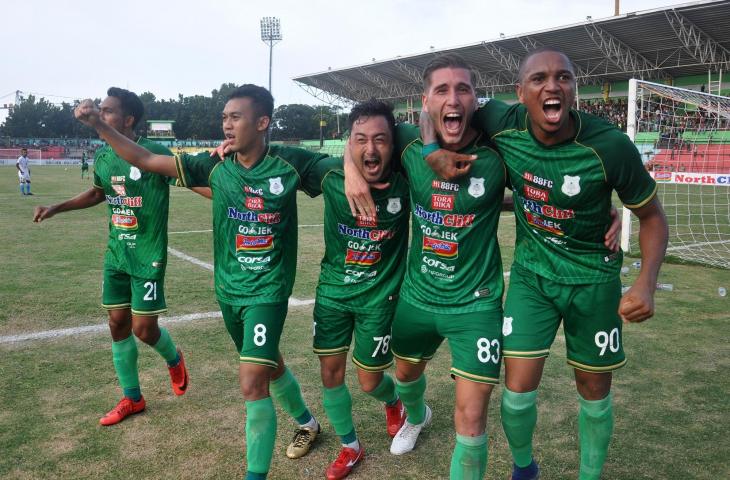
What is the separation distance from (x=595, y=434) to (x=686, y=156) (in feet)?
53.8

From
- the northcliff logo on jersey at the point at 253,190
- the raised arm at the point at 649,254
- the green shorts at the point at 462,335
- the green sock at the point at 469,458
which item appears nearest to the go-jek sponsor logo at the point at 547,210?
the raised arm at the point at 649,254

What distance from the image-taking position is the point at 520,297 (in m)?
3.30

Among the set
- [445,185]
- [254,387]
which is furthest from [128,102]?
[445,185]

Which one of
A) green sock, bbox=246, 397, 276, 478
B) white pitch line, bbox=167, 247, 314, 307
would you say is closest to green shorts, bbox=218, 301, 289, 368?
green sock, bbox=246, 397, 276, 478

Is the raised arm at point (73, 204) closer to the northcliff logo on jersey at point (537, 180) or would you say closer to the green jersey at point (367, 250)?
the green jersey at point (367, 250)

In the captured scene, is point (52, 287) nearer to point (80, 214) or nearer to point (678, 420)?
point (678, 420)

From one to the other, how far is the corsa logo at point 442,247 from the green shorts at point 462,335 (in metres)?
0.32

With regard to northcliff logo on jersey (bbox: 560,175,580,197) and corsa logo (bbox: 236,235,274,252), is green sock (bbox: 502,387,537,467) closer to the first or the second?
→ northcliff logo on jersey (bbox: 560,175,580,197)

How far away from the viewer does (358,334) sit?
3.68 m

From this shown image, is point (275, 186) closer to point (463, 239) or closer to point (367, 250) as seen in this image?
point (367, 250)

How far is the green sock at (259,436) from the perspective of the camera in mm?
3262

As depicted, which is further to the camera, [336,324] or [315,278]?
[315,278]

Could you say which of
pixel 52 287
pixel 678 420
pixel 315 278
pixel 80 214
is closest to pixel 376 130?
pixel 678 420

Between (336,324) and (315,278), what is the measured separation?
4.95 m
